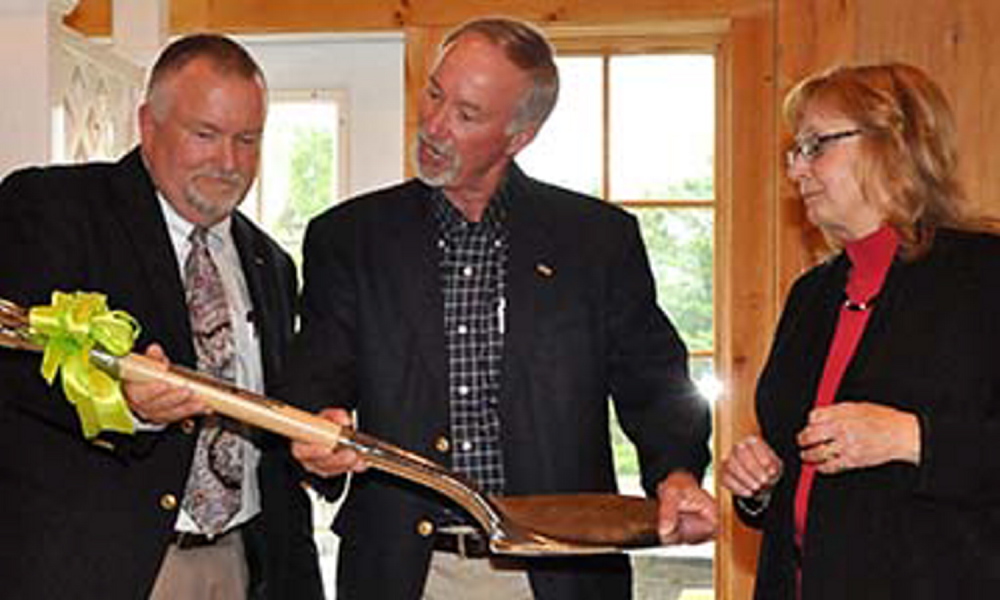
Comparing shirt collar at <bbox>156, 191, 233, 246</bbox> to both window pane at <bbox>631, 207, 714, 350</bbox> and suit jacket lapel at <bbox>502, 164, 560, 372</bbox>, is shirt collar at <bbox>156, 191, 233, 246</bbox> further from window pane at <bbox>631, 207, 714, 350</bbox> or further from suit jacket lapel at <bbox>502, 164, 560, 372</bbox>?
window pane at <bbox>631, 207, 714, 350</bbox>

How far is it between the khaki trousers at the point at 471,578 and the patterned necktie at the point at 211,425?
0.34 m

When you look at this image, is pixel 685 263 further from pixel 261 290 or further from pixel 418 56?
pixel 261 290

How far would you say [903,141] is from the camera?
1.83m

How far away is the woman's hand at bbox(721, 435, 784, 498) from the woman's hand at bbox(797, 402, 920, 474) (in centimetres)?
19

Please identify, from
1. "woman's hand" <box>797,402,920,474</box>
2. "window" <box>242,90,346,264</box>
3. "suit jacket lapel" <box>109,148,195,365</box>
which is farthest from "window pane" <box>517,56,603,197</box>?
"woman's hand" <box>797,402,920,474</box>

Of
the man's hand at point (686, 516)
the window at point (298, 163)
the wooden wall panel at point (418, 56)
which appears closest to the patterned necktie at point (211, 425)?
the man's hand at point (686, 516)

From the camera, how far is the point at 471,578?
192 centimetres

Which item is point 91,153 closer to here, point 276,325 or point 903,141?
point 276,325

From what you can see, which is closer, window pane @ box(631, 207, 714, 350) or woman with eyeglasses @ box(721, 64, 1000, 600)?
woman with eyeglasses @ box(721, 64, 1000, 600)

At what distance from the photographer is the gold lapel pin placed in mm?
2010

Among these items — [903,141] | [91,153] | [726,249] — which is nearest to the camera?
[903,141]

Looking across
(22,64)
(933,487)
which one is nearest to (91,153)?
(22,64)

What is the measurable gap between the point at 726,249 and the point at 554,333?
1852 millimetres

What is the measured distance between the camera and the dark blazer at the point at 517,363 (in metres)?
1.92
